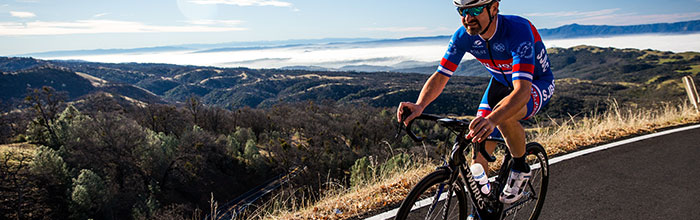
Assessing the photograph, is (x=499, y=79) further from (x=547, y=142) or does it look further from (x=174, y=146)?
(x=174, y=146)

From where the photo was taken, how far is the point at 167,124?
Result: 179 feet

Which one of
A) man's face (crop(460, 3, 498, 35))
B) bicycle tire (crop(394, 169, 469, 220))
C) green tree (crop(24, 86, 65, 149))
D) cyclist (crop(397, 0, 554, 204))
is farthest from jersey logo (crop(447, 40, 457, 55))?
green tree (crop(24, 86, 65, 149))

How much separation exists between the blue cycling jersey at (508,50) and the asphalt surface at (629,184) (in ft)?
5.53

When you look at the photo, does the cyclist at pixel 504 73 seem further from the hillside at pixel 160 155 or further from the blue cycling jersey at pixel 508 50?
the hillside at pixel 160 155

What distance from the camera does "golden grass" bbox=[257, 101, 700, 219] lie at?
394 centimetres

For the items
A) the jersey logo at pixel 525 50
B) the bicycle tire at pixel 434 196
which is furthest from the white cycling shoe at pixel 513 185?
the jersey logo at pixel 525 50

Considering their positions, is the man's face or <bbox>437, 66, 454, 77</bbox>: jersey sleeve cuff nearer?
the man's face

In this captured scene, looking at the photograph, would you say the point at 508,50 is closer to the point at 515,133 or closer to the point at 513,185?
the point at 515,133

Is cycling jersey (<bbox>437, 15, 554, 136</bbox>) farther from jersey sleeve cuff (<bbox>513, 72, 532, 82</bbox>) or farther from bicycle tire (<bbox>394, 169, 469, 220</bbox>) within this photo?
bicycle tire (<bbox>394, 169, 469, 220</bbox>)

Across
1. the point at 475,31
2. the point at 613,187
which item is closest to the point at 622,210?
the point at 613,187

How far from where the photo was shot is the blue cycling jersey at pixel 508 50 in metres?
2.48

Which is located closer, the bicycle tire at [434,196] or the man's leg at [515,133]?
the bicycle tire at [434,196]

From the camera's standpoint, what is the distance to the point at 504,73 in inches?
119

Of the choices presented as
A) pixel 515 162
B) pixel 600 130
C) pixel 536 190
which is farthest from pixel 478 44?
pixel 600 130
